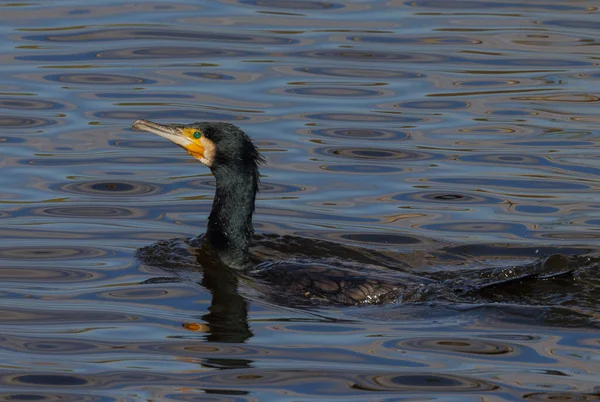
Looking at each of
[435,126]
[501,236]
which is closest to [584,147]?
[435,126]

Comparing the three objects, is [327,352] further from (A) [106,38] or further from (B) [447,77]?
(A) [106,38]

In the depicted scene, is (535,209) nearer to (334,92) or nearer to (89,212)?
(89,212)

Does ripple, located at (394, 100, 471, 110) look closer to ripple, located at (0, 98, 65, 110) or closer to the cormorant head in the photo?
ripple, located at (0, 98, 65, 110)

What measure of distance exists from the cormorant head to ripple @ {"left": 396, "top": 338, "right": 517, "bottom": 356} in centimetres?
270

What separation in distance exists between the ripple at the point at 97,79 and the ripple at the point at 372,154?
123 inches

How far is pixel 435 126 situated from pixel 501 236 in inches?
135

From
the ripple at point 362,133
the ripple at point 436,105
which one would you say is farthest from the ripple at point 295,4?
the ripple at point 362,133

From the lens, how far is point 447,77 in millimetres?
16469

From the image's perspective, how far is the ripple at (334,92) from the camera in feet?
52.3

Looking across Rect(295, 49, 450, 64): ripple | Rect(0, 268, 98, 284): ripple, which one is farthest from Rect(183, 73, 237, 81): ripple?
Rect(0, 268, 98, 284): ripple

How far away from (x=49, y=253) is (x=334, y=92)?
19.2 ft

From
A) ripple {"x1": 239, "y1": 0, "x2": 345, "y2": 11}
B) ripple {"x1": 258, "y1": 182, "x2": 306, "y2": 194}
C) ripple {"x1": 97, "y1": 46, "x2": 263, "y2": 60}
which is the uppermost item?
ripple {"x1": 239, "y1": 0, "x2": 345, "y2": 11}

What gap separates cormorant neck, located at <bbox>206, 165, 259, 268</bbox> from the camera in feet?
35.9

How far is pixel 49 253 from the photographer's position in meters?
11.0
